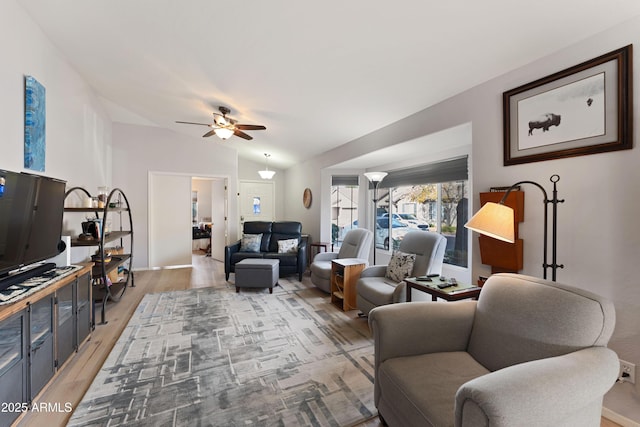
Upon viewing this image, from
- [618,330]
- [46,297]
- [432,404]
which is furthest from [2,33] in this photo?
[618,330]

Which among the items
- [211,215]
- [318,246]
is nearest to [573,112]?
[318,246]

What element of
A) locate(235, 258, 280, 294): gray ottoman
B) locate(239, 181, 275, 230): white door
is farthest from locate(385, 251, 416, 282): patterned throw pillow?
locate(239, 181, 275, 230): white door

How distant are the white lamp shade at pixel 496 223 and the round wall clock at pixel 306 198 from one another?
4.46 meters

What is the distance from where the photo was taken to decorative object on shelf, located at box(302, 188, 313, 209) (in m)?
6.04

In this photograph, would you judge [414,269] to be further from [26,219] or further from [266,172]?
[266,172]

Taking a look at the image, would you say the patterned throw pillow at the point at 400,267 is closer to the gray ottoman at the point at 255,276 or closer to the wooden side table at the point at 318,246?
the gray ottoman at the point at 255,276

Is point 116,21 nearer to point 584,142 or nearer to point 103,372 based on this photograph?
point 103,372

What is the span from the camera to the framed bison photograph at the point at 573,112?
5.16 ft

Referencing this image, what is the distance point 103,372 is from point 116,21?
290 centimetres

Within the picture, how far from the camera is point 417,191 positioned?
14.8 ft

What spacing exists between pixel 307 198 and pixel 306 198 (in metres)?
0.07

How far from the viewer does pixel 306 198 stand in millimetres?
6180

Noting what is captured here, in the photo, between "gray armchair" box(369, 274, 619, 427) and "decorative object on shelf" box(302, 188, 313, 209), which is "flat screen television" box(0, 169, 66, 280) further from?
"decorative object on shelf" box(302, 188, 313, 209)

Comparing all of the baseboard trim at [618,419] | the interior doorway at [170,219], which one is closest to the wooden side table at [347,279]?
the baseboard trim at [618,419]
